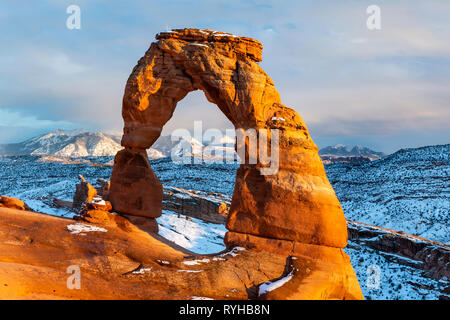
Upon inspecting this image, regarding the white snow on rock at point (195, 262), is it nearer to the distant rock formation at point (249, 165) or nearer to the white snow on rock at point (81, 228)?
the distant rock formation at point (249, 165)

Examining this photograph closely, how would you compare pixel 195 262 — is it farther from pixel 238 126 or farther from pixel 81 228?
pixel 238 126

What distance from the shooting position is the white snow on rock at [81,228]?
1384cm

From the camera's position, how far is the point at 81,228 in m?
14.1

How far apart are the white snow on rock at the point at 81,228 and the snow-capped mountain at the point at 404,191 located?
31.2 meters

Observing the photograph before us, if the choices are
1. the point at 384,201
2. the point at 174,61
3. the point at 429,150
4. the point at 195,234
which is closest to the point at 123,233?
the point at 174,61

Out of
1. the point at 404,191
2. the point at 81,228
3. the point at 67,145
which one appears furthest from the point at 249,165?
the point at 67,145

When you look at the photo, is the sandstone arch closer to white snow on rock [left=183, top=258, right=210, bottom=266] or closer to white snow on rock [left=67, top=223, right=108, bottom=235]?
white snow on rock [left=183, top=258, right=210, bottom=266]

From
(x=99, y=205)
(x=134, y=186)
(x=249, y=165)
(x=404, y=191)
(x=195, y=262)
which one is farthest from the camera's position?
(x=404, y=191)

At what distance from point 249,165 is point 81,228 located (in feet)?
21.4

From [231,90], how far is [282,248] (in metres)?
6.21

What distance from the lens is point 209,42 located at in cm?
1628

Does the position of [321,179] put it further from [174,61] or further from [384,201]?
[384,201]

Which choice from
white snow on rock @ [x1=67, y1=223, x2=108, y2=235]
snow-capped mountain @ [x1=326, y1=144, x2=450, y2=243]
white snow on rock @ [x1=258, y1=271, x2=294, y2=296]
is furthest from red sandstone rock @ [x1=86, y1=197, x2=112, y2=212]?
snow-capped mountain @ [x1=326, y1=144, x2=450, y2=243]

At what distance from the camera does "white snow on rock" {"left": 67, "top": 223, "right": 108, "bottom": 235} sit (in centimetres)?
1384
